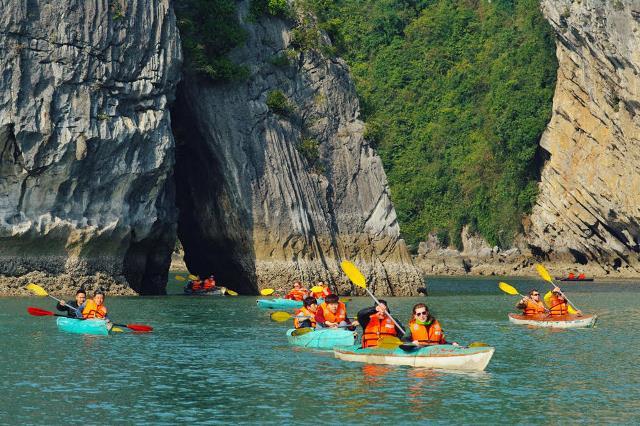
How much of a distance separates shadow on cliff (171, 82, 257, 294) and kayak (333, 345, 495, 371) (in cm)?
2418

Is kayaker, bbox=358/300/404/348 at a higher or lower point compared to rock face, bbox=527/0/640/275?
lower

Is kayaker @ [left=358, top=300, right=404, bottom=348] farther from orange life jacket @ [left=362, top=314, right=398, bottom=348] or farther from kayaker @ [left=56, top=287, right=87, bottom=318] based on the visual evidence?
kayaker @ [left=56, top=287, right=87, bottom=318]

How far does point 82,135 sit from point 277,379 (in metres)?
23.9

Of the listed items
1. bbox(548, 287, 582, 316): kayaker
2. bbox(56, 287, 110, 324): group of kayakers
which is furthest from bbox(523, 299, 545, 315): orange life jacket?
bbox(56, 287, 110, 324): group of kayakers

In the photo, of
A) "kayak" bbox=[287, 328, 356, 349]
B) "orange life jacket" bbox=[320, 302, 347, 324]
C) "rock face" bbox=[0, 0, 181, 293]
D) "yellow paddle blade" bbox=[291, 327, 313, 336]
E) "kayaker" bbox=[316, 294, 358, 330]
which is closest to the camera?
"kayak" bbox=[287, 328, 356, 349]

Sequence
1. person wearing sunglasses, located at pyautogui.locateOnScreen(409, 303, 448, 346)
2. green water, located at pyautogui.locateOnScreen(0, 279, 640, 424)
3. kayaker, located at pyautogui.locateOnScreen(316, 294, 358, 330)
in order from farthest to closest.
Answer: kayaker, located at pyautogui.locateOnScreen(316, 294, 358, 330)
person wearing sunglasses, located at pyautogui.locateOnScreen(409, 303, 448, 346)
green water, located at pyautogui.locateOnScreen(0, 279, 640, 424)

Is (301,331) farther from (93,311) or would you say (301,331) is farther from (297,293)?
(297,293)

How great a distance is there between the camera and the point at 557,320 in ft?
119

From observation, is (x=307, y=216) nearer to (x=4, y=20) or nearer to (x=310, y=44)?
(x=310, y=44)

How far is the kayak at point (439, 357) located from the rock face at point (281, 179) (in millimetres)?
23630

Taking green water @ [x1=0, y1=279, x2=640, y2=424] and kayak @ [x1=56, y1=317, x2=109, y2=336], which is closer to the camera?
green water @ [x1=0, y1=279, x2=640, y2=424]

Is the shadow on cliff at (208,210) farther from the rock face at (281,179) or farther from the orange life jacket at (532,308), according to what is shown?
the orange life jacket at (532,308)

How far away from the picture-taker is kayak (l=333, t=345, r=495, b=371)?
23.9 meters

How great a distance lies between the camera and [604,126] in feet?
245
